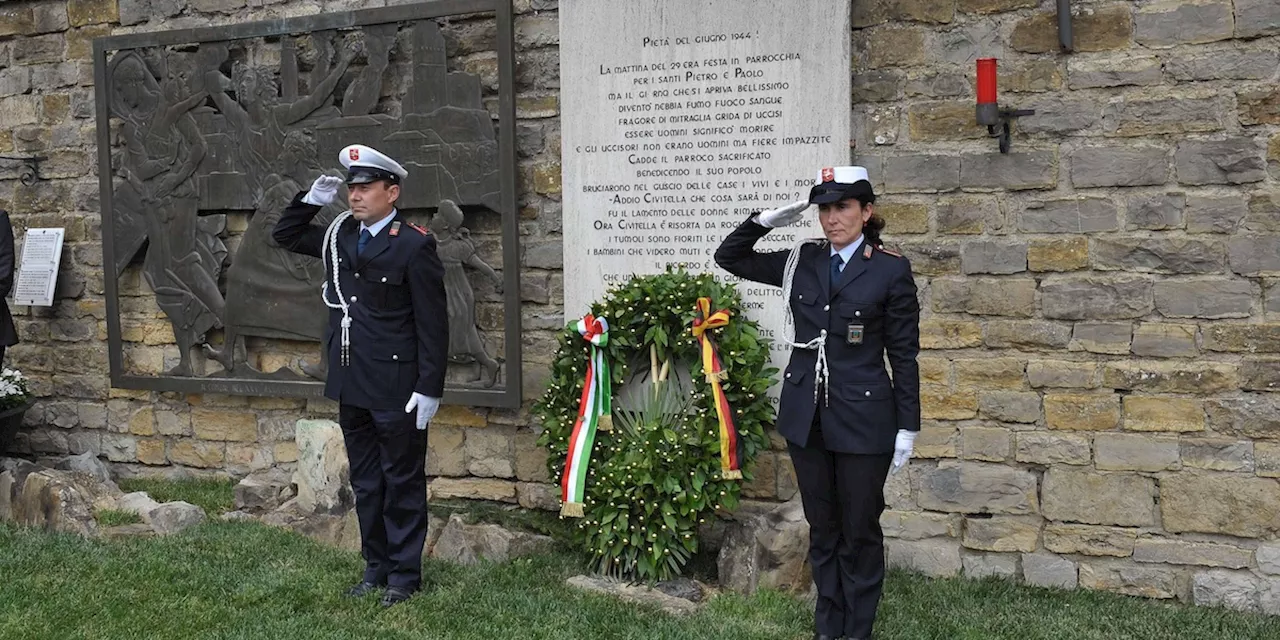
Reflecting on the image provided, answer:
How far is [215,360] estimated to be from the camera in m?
6.51

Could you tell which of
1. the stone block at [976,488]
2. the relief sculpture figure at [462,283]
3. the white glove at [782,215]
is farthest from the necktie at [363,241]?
the stone block at [976,488]

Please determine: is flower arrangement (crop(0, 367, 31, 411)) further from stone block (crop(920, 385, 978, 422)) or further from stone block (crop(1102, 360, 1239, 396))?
stone block (crop(1102, 360, 1239, 396))

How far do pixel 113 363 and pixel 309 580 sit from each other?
2.78m

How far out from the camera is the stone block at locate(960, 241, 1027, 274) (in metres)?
4.85

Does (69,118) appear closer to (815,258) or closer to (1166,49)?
(815,258)

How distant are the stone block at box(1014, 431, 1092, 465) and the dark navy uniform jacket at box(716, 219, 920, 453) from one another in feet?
4.20

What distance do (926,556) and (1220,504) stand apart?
1.22 meters

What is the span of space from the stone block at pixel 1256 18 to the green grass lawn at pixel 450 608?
2.30 meters

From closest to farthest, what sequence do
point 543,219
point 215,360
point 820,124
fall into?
1. point 820,124
2. point 543,219
3. point 215,360

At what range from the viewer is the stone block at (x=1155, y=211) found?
181 inches

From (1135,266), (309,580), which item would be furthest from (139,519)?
(1135,266)

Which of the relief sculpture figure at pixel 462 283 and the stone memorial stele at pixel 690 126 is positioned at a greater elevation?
the stone memorial stele at pixel 690 126

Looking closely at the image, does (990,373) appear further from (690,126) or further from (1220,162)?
(690,126)

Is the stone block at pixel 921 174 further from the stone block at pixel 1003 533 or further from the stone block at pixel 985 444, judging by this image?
the stone block at pixel 1003 533
